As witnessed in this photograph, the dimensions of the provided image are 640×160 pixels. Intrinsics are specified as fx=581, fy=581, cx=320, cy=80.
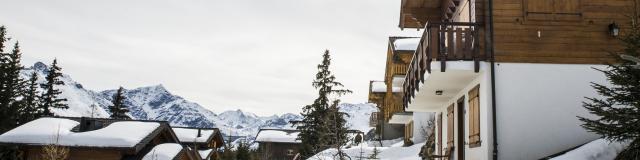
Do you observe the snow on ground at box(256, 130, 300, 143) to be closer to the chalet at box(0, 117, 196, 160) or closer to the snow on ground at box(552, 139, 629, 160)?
the chalet at box(0, 117, 196, 160)

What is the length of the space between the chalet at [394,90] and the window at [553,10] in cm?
1655

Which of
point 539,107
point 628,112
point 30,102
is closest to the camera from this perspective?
point 628,112

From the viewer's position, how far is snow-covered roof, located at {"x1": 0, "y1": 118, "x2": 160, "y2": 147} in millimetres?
25781

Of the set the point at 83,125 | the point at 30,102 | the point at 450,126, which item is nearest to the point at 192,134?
the point at 30,102

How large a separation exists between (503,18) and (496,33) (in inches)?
15.9

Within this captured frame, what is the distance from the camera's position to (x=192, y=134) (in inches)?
1916

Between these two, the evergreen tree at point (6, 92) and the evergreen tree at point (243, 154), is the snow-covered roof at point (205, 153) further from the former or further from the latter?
the evergreen tree at point (6, 92)

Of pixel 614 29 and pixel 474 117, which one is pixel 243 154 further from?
pixel 614 29

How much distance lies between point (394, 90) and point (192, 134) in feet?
69.2

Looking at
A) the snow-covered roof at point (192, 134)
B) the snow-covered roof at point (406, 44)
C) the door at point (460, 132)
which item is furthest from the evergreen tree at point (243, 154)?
the door at point (460, 132)

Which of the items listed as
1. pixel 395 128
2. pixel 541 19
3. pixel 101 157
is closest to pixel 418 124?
pixel 395 128

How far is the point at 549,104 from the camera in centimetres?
1284

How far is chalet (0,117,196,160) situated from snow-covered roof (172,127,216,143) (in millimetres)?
18147

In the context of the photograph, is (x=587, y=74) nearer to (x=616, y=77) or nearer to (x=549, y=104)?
(x=549, y=104)
